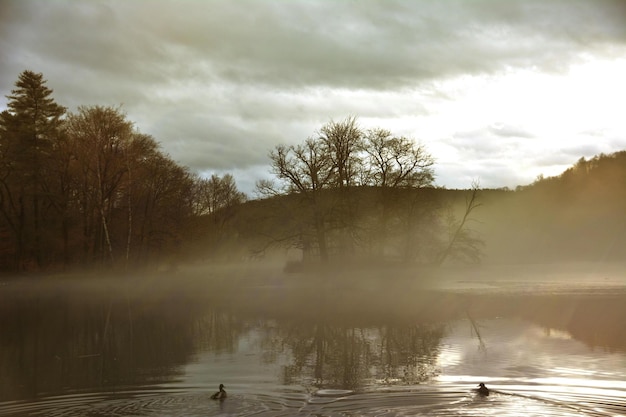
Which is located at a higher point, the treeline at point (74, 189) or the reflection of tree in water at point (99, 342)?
the treeline at point (74, 189)

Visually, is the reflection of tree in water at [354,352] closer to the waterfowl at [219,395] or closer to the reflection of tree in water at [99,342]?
the waterfowl at [219,395]

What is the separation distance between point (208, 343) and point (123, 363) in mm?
3116

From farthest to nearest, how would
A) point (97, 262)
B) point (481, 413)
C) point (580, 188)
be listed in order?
point (580, 188), point (97, 262), point (481, 413)

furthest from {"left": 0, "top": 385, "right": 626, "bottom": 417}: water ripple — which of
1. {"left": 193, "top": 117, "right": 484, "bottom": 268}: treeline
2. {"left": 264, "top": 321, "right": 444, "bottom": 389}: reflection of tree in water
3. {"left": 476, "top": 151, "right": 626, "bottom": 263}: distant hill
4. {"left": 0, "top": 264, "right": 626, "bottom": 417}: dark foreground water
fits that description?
{"left": 476, "top": 151, "right": 626, "bottom": 263}: distant hill

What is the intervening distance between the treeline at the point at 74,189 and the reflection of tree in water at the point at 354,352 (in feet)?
110

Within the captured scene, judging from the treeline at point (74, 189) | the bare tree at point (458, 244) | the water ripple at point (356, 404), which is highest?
the treeline at point (74, 189)

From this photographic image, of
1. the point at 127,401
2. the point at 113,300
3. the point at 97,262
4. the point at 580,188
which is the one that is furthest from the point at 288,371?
the point at 580,188

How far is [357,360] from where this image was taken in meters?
14.0

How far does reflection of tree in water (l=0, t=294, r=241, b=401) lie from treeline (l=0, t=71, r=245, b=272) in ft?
68.1

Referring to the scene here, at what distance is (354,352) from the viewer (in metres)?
15.1

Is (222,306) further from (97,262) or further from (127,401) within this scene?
(97,262)

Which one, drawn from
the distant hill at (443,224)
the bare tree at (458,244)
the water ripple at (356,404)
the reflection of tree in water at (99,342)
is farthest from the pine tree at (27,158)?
the water ripple at (356,404)

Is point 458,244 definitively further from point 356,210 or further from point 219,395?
point 219,395

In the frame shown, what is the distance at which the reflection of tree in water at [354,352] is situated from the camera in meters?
12.1
